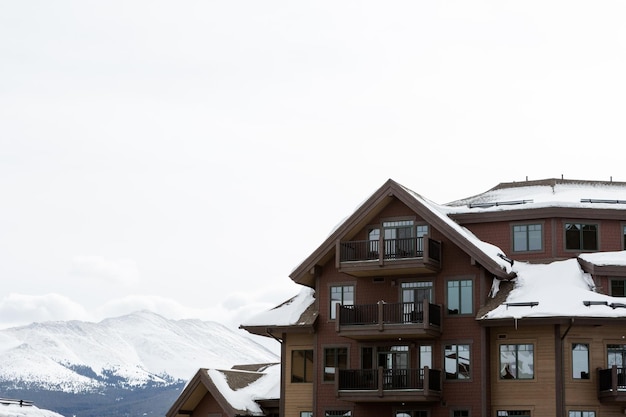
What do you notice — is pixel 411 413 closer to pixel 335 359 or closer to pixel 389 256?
pixel 335 359

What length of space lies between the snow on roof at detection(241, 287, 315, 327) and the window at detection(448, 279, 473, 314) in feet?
24.1

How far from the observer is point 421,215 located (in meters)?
49.0

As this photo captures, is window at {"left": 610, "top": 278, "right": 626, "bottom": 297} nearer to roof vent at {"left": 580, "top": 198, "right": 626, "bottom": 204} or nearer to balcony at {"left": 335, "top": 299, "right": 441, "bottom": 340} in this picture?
roof vent at {"left": 580, "top": 198, "right": 626, "bottom": 204}

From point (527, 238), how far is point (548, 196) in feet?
7.39

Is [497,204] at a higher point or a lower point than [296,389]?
higher

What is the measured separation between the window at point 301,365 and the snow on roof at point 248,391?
2823mm

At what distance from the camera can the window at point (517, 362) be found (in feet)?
152

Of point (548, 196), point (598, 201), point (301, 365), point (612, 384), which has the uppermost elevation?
point (548, 196)

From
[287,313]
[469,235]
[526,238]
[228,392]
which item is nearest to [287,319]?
[287,313]

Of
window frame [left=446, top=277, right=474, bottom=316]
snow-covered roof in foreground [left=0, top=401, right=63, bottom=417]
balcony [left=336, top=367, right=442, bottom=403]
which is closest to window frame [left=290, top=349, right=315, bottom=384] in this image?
balcony [left=336, top=367, right=442, bottom=403]

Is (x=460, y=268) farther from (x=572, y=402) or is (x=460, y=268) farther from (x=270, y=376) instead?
(x=270, y=376)

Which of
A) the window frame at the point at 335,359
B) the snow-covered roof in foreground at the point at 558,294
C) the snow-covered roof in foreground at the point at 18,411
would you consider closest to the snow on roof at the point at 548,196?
the snow-covered roof in foreground at the point at 558,294

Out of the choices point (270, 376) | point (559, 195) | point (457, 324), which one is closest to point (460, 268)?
point (457, 324)

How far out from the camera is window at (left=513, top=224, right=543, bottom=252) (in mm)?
49469
